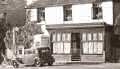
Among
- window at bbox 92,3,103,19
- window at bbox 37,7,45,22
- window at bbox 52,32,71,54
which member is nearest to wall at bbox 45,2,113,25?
window at bbox 92,3,103,19

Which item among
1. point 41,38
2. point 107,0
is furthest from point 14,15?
point 107,0

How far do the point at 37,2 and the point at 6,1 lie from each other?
358 cm

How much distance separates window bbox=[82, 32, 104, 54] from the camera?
34.3 metres

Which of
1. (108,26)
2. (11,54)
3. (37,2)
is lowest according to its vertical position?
(11,54)

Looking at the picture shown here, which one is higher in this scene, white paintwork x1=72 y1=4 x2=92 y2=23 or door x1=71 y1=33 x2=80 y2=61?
white paintwork x1=72 y1=4 x2=92 y2=23

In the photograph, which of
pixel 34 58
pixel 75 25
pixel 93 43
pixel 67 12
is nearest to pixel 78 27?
pixel 75 25

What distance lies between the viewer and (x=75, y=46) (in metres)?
36.6

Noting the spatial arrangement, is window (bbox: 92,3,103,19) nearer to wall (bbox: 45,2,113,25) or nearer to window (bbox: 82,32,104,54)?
wall (bbox: 45,2,113,25)

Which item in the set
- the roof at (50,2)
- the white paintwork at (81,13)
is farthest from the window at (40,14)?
the white paintwork at (81,13)

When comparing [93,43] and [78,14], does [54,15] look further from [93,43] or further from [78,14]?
[93,43]

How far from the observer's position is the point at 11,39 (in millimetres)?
38000

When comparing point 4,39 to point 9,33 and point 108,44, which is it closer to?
point 9,33

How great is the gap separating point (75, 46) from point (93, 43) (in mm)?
2631

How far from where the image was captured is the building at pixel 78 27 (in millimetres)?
34500
